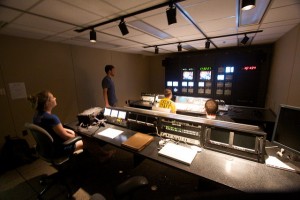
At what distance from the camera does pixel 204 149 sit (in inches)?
61.0

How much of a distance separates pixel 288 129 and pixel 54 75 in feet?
13.3

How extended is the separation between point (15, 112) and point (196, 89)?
4924 mm

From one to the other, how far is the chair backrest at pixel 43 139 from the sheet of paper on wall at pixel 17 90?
1.64 m

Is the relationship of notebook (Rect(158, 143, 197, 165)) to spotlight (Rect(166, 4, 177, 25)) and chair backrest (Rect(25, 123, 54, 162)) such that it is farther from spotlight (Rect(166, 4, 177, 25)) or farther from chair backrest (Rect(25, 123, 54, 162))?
spotlight (Rect(166, 4, 177, 25))

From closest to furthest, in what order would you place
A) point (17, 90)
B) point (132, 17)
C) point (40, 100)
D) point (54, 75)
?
point (40, 100)
point (132, 17)
point (17, 90)
point (54, 75)

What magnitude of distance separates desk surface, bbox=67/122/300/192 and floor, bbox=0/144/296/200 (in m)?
0.35

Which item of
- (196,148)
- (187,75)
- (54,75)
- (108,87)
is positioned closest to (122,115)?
(196,148)

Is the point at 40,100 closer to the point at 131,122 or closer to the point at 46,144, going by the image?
the point at 46,144

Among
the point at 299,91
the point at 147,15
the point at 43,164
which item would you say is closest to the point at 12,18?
the point at 147,15

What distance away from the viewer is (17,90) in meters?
2.75

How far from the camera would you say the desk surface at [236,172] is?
1.05 m

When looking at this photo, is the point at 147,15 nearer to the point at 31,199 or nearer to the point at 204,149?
the point at 204,149

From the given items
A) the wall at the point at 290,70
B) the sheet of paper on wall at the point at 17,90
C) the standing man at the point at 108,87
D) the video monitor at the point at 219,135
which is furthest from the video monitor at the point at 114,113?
the wall at the point at 290,70

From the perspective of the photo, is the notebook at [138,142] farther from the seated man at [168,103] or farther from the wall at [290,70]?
the wall at [290,70]
